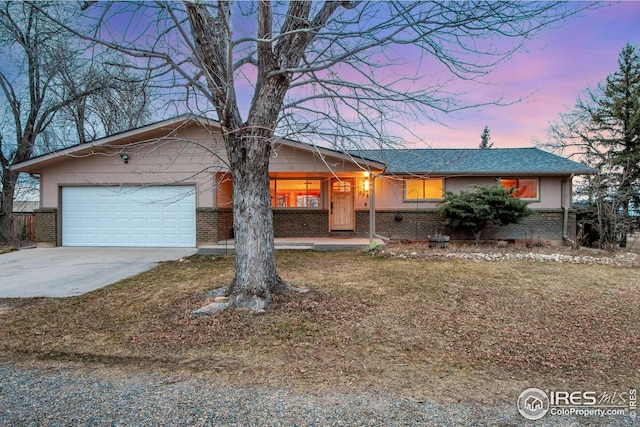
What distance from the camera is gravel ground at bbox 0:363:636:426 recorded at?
7.73 feet

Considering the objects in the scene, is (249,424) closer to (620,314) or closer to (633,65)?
(620,314)

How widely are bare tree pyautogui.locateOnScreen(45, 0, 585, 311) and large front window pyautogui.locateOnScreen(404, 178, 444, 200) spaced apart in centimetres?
837

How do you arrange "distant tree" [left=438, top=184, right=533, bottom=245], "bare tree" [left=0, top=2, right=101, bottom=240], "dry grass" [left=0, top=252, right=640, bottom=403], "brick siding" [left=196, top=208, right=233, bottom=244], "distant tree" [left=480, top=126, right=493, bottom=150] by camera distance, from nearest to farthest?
1. "dry grass" [left=0, top=252, right=640, bottom=403]
2. "distant tree" [left=438, top=184, right=533, bottom=245]
3. "brick siding" [left=196, top=208, right=233, bottom=244]
4. "bare tree" [left=0, top=2, right=101, bottom=240]
5. "distant tree" [left=480, top=126, right=493, bottom=150]

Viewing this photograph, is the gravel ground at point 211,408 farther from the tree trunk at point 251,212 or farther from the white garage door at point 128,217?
the white garage door at point 128,217

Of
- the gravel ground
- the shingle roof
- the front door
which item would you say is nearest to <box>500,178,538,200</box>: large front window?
the shingle roof

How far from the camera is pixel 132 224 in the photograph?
11867 millimetres

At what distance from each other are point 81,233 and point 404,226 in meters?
11.5

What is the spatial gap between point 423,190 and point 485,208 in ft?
9.20

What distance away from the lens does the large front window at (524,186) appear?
1294 centimetres

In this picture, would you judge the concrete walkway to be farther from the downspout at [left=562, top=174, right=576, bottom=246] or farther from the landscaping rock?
the downspout at [left=562, top=174, right=576, bottom=246]

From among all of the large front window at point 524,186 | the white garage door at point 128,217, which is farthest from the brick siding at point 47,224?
the large front window at point 524,186

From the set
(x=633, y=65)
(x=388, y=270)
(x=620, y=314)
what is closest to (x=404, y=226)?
(x=388, y=270)

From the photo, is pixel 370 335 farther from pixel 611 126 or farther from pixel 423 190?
pixel 611 126

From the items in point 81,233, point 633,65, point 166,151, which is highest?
point 633,65
